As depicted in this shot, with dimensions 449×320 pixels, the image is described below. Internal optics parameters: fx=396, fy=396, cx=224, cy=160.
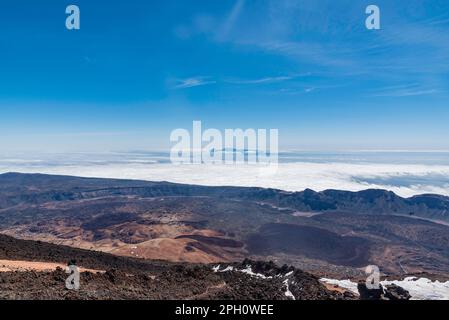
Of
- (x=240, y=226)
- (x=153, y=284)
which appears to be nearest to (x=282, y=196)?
(x=240, y=226)

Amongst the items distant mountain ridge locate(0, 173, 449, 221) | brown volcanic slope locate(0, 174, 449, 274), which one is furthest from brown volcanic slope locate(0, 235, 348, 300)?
distant mountain ridge locate(0, 173, 449, 221)

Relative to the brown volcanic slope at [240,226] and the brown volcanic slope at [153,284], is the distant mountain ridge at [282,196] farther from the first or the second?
the brown volcanic slope at [153,284]

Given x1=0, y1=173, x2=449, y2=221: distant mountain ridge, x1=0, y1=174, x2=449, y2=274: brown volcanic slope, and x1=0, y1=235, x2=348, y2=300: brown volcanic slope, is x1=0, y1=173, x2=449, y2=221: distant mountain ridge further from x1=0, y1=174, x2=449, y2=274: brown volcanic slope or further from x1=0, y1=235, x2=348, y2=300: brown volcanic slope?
x1=0, y1=235, x2=348, y2=300: brown volcanic slope

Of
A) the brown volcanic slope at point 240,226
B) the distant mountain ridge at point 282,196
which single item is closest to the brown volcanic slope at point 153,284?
the brown volcanic slope at point 240,226

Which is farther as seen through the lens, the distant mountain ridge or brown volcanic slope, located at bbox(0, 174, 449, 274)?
the distant mountain ridge

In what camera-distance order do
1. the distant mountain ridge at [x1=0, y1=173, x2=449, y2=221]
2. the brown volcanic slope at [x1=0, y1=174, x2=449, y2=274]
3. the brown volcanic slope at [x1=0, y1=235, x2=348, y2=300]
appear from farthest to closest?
the distant mountain ridge at [x1=0, y1=173, x2=449, y2=221] → the brown volcanic slope at [x1=0, y1=174, x2=449, y2=274] → the brown volcanic slope at [x1=0, y1=235, x2=348, y2=300]

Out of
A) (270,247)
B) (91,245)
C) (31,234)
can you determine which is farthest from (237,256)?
(31,234)
